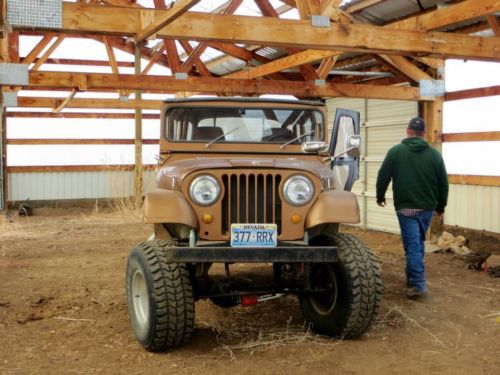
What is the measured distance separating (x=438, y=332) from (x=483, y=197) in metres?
4.62

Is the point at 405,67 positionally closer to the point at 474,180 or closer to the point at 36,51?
the point at 474,180

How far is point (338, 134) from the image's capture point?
5.37m

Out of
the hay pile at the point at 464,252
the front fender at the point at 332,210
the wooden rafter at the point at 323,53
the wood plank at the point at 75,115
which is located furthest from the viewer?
the wood plank at the point at 75,115

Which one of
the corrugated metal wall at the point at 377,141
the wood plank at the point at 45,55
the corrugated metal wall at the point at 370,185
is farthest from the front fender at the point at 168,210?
the wood plank at the point at 45,55

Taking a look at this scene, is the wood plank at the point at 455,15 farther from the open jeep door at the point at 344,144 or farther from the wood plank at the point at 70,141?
the wood plank at the point at 70,141

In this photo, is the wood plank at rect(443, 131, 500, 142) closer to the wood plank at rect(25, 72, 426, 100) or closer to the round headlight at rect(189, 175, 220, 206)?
the wood plank at rect(25, 72, 426, 100)

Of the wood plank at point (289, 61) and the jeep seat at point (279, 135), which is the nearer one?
the jeep seat at point (279, 135)

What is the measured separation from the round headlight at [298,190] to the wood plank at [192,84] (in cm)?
538

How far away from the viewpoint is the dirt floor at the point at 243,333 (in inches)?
146

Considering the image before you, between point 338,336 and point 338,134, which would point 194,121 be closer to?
point 338,134

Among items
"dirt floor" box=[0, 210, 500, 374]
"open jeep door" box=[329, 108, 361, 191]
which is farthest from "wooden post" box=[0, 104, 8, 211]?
"open jeep door" box=[329, 108, 361, 191]

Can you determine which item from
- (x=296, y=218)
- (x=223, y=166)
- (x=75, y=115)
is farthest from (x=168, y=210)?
(x=75, y=115)

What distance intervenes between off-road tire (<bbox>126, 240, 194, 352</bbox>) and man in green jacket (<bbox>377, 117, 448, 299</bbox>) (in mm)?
2370

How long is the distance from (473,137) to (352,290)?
565cm
